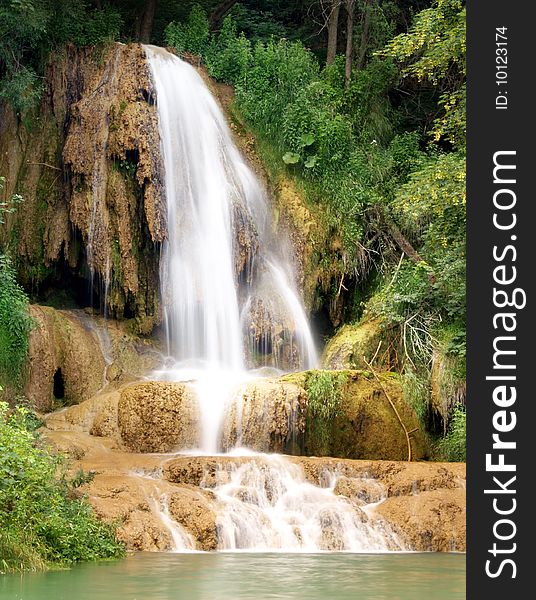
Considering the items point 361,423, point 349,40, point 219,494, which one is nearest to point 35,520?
point 219,494

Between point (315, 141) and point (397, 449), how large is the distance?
30.4 ft

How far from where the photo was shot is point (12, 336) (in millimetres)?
18062

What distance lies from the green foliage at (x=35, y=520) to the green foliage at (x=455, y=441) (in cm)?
682

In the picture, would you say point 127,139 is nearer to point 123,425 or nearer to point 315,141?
point 315,141

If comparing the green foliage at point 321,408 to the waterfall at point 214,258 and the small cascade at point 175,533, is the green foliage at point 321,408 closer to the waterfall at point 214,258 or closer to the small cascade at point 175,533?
the waterfall at point 214,258

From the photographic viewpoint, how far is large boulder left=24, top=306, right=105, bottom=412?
18406 mm

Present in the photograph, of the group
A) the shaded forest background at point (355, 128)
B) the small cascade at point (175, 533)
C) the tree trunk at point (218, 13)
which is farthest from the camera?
the tree trunk at point (218, 13)

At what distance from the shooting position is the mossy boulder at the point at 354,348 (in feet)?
64.0

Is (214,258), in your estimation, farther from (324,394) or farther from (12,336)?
(324,394)

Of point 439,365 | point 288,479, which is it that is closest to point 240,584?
point 288,479

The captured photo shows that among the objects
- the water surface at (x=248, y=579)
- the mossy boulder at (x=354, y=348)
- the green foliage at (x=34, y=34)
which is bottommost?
the water surface at (x=248, y=579)

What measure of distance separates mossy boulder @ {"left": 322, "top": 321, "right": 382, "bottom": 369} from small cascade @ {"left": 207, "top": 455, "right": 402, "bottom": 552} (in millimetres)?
5055

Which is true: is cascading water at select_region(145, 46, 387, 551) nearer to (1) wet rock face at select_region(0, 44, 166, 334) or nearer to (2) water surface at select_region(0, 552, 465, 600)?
(1) wet rock face at select_region(0, 44, 166, 334)

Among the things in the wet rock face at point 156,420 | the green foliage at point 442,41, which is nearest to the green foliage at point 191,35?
the green foliage at point 442,41
